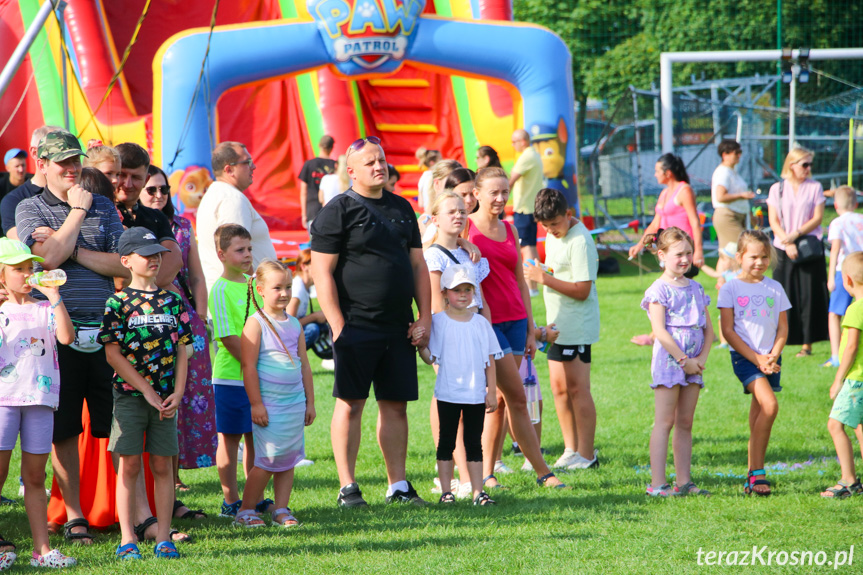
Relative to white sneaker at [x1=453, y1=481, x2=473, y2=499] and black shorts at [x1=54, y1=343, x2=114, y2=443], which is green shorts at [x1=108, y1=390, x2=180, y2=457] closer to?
black shorts at [x1=54, y1=343, x2=114, y2=443]

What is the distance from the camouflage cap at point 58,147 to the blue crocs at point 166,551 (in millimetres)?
1735

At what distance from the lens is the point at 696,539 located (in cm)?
424

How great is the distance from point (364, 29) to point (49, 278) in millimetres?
8472

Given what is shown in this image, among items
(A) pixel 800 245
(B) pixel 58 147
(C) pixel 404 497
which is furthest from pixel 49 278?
(A) pixel 800 245

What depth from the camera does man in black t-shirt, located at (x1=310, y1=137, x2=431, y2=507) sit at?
4.79 m

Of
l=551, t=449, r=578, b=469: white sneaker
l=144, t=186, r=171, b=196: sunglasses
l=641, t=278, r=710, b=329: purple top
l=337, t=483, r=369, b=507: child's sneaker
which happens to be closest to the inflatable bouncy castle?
l=144, t=186, r=171, b=196: sunglasses

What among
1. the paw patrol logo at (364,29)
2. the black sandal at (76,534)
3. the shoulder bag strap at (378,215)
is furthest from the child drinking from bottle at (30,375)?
the paw patrol logo at (364,29)

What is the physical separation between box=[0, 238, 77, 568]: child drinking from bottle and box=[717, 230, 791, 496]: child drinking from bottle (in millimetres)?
3398

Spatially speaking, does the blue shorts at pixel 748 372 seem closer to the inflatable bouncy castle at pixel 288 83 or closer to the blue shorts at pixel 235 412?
the blue shorts at pixel 235 412

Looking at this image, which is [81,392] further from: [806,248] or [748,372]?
[806,248]

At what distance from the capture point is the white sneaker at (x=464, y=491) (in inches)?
199

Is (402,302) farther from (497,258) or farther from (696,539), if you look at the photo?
(696,539)

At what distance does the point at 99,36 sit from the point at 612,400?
1086cm

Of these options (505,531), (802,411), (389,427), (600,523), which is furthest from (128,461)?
(802,411)
